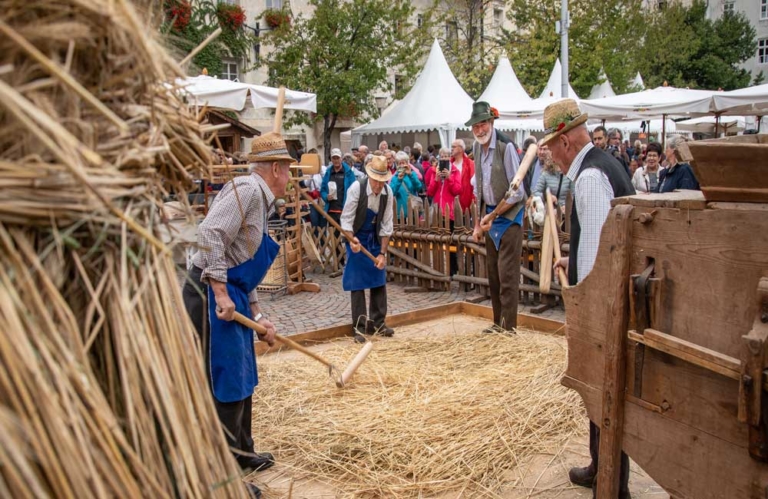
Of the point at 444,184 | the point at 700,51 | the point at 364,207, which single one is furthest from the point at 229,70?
the point at 700,51

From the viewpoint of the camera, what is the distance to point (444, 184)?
9906 millimetres

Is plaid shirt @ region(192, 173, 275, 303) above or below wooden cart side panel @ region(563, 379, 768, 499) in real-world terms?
above

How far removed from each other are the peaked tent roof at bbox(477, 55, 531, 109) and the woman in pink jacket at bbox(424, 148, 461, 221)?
5.30m

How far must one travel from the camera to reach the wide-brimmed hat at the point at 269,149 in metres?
4.05

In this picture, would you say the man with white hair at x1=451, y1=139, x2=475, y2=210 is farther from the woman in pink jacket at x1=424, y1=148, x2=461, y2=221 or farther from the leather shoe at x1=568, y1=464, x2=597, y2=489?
the leather shoe at x1=568, y1=464, x2=597, y2=489

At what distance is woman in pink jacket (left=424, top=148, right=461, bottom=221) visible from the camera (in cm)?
973

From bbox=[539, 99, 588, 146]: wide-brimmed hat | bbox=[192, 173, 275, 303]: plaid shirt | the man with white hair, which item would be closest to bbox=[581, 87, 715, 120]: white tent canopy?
the man with white hair

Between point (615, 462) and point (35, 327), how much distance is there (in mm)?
2388

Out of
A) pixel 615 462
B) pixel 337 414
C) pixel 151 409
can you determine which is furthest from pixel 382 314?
pixel 151 409

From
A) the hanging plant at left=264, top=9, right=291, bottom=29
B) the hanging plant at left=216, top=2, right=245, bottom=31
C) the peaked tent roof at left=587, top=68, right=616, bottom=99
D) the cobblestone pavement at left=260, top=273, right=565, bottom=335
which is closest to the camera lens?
the cobblestone pavement at left=260, top=273, right=565, bottom=335

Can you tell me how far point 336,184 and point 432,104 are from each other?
22.7ft

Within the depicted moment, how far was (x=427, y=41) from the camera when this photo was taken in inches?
1019

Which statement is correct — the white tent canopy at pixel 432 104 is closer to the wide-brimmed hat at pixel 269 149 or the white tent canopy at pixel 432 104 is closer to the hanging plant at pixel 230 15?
the hanging plant at pixel 230 15

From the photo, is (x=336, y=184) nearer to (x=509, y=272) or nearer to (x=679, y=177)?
(x=509, y=272)
